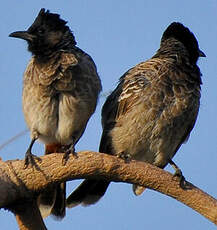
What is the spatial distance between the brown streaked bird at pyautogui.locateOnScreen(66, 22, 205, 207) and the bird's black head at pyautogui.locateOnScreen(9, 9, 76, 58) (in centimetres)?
75

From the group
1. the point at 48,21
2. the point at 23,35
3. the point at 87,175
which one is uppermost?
the point at 48,21

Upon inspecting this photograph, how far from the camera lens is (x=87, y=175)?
449 centimetres

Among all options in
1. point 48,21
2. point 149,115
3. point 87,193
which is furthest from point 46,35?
point 87,193

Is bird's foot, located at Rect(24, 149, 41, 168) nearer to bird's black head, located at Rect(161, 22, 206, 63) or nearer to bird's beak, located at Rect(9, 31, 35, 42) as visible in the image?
bird's beak, located at Rect(9, 31, 35, 42)

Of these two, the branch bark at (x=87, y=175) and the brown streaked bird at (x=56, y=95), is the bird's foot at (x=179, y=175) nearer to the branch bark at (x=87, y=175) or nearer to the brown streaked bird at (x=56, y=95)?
the branch bark at (x=87, y=175)

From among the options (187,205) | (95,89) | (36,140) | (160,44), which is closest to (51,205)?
(36,140)

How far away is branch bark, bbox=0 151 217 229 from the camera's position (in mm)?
4461

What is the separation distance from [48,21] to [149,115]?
1365mm

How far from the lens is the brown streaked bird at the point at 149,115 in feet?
19.4

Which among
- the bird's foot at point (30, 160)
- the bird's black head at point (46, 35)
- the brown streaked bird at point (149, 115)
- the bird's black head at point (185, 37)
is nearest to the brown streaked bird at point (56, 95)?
the bird's black head at point (46, 35)

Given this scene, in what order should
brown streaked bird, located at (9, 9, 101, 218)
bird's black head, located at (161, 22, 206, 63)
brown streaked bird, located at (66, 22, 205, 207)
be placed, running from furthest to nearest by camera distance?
1. bird's black head, located at (161, 22, 206, 63)
2. brown streaked bird, located at (66, 22, 205, 207)
3. brown streaked bird, located at (9, 9, 101, 218)

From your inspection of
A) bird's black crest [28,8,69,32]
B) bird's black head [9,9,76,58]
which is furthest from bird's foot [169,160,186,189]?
bird's black crest [28,8,69,32]

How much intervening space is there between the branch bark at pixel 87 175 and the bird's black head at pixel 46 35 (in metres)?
1.71

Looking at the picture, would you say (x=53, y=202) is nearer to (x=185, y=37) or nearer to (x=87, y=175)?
(x=87, y=175)
